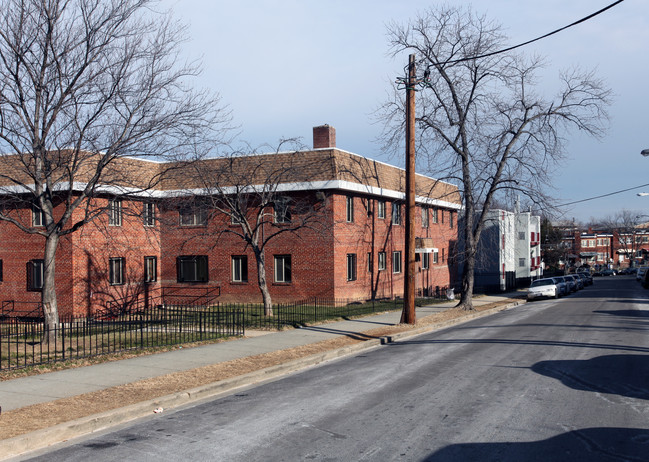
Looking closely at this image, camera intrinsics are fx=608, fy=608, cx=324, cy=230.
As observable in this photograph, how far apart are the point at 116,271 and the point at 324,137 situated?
40.9 ft

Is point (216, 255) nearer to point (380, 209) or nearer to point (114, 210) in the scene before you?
point (380, 209)

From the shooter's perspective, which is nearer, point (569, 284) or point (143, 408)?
point (143, 408)

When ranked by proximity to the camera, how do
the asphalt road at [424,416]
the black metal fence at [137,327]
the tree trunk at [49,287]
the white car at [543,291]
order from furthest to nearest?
the white car at [543,291]
the tree trunk at [49,287]
the black metal fence at [137,327]
the asphalt road at [424,416]

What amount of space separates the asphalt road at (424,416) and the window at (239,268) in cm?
1858

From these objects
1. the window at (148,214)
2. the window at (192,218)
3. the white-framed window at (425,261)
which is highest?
the window at (192,218)

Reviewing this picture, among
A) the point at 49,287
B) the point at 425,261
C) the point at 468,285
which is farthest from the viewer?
the point at 425,261

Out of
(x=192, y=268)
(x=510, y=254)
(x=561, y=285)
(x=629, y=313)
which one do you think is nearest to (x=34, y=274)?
(x=192, y=268)

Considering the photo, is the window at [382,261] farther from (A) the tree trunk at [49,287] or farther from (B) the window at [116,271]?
(A) the tree trunk at [49,287]

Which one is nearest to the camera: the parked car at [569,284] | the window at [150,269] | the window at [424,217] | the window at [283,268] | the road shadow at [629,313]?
the road shadow at [629,313]

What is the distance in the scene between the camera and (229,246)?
32.8 m

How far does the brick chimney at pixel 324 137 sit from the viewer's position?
105 feet

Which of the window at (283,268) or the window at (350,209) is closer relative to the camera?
the window at (283,268)

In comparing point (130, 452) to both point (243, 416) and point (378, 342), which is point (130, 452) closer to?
point (243, 416)

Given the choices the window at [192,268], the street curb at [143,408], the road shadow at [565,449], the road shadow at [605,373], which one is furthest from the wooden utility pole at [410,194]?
the window at [192,268]
